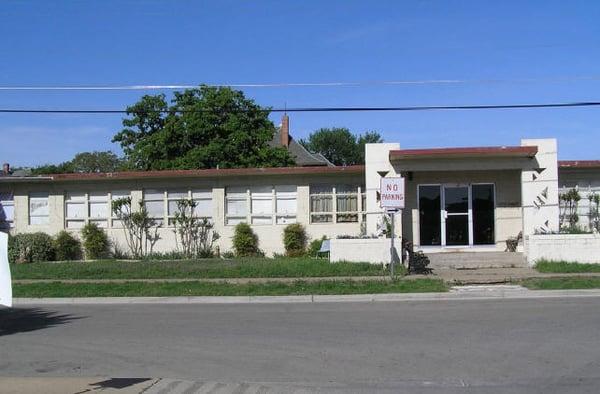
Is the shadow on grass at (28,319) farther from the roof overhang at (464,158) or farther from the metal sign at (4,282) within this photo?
the roof overhang at (464,158)

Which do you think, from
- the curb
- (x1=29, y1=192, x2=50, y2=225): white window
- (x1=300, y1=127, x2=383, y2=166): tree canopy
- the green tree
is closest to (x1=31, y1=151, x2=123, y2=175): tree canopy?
(x1=300, y1=127, x2=383, y2=166): tree canopy

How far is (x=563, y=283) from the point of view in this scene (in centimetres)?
1606

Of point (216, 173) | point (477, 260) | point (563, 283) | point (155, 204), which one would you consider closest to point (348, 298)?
point (563, 283)

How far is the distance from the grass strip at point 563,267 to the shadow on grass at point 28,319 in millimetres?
12977

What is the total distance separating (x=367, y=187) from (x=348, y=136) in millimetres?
63283

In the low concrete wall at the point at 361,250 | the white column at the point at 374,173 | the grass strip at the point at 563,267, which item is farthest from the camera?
the white column at the point at 374,173

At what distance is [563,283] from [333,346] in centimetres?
923

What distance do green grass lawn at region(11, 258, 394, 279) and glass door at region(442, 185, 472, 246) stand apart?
3.67 metres

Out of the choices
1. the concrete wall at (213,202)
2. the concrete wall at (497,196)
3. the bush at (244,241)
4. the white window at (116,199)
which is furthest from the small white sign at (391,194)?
the white window at (116,199)

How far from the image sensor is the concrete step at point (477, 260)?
20330mm

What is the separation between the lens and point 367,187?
2180 cm

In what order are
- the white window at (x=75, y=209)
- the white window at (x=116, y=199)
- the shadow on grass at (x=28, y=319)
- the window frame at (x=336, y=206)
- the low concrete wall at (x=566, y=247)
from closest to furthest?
1. the shadow on grass at (x=28, y=319)
2. the low concrete wall at (x=566, y=247)
3. the window frame at (x=336, y=206)
4. the white window at (x=116, y=199)
5. the white window at (x=75, y=209)

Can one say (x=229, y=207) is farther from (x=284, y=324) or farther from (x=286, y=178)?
(x=284, y=324)

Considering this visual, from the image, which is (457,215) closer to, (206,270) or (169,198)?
(206,270)
